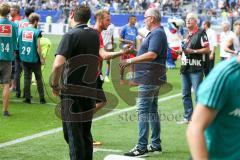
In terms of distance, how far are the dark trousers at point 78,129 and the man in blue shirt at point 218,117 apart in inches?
129

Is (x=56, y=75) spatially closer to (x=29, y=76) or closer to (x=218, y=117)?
(x=218, y=117)

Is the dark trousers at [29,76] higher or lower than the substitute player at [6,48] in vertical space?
lower

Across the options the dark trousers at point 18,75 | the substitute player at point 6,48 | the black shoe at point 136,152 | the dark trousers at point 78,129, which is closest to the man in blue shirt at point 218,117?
the dark trousers at point 78,129

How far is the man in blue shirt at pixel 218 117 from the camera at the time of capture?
10.6 ft

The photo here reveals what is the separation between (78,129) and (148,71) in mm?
1807

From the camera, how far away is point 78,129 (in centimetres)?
664

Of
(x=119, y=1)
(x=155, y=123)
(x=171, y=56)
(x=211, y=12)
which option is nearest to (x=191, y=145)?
(x=155, y=123)

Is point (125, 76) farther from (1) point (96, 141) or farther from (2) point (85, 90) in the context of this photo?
(2) point (85, 90)

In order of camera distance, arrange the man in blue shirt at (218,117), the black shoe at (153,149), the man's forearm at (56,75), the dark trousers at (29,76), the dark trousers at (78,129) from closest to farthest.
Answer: the man in blue shirt at (218,117), the man's forearm at (56,75), the dark trousers at (78,129), the black shoe at (153,149), the dark trousers at (29,76)

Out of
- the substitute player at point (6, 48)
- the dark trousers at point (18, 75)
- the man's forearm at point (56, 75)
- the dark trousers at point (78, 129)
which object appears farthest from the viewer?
the dark trousers at point (18, 75)

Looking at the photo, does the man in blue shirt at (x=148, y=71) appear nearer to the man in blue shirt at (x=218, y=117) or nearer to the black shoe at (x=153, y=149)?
the black shoe at (x=153, y=149)

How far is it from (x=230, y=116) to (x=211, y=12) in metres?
36.3

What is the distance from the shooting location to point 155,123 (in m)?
8.35

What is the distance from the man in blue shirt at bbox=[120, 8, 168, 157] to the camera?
7934 mm
